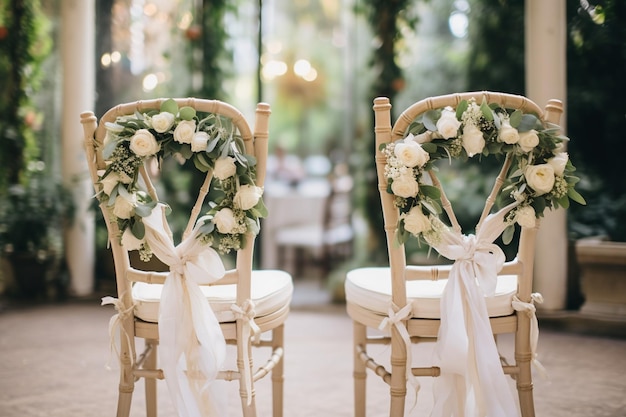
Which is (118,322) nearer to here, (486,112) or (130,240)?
(130,240)

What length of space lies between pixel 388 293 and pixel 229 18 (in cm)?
360

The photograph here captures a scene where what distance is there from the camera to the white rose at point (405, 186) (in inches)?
70.6

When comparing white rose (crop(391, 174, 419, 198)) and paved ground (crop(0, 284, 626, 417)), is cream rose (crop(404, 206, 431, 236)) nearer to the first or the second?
white rose (crop(391, 174, 419, 198))

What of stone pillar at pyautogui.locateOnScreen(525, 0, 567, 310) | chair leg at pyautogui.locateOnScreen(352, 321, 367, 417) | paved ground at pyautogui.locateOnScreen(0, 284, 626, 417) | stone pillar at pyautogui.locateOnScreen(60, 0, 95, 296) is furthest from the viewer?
stone pillar at pyautogui.locateOnScreen(60, 0, 95, 296)

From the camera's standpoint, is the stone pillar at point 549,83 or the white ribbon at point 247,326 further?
the stone pillar at point 549,83

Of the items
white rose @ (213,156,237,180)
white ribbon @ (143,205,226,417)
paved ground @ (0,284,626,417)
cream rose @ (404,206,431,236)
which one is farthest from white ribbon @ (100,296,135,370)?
cream rose @ (404,206,431,236)

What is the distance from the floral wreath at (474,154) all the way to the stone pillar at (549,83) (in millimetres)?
2133

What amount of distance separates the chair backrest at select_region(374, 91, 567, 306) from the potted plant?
11.1 feet

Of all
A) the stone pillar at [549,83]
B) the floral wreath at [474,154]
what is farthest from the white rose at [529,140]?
the stone pillar at [549,83]

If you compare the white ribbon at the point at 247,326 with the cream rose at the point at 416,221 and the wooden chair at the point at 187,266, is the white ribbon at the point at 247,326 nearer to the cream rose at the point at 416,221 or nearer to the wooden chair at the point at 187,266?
the wooden chair at the point at 187,266

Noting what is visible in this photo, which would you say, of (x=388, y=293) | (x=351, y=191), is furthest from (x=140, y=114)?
(x=351, y=191)

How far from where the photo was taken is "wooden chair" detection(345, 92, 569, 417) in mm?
1839

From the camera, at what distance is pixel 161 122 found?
1796 mm

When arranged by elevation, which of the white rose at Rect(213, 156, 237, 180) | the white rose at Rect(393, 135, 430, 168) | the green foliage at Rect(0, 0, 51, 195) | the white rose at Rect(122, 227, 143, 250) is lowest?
the white rose at Rect(122, 227, 143, 250)
